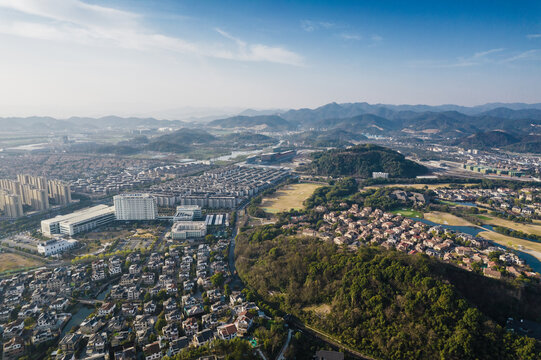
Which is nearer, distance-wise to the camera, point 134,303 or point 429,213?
point 134,303

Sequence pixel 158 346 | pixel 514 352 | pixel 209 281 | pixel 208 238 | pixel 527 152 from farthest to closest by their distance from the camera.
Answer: pixel 527 152 → pixel 208 238 → pixel 209 281 → pixel 158 346 → pixel 514 352

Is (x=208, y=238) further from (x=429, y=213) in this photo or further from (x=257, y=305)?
(x=429, y=213)

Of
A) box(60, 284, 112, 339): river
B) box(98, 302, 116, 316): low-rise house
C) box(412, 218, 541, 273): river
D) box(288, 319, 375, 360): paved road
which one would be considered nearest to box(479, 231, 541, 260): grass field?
box(412, 218, 541, 273): river

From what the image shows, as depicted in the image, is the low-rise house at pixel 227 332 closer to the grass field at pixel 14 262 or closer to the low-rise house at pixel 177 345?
the low-rise house at pixel 177 345

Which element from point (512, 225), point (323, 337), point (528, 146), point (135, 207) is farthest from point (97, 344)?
point (528, 146)

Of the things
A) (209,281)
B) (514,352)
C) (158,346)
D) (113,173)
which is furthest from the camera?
(113,173)

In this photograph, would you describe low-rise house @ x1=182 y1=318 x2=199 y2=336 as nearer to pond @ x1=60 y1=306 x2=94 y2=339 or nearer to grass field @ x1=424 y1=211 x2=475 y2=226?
pond @ x1=60 y1=306 x2=94 y2=339

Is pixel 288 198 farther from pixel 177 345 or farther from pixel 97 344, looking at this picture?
pixel 97 344

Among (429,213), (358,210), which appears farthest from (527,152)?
(358,210)
